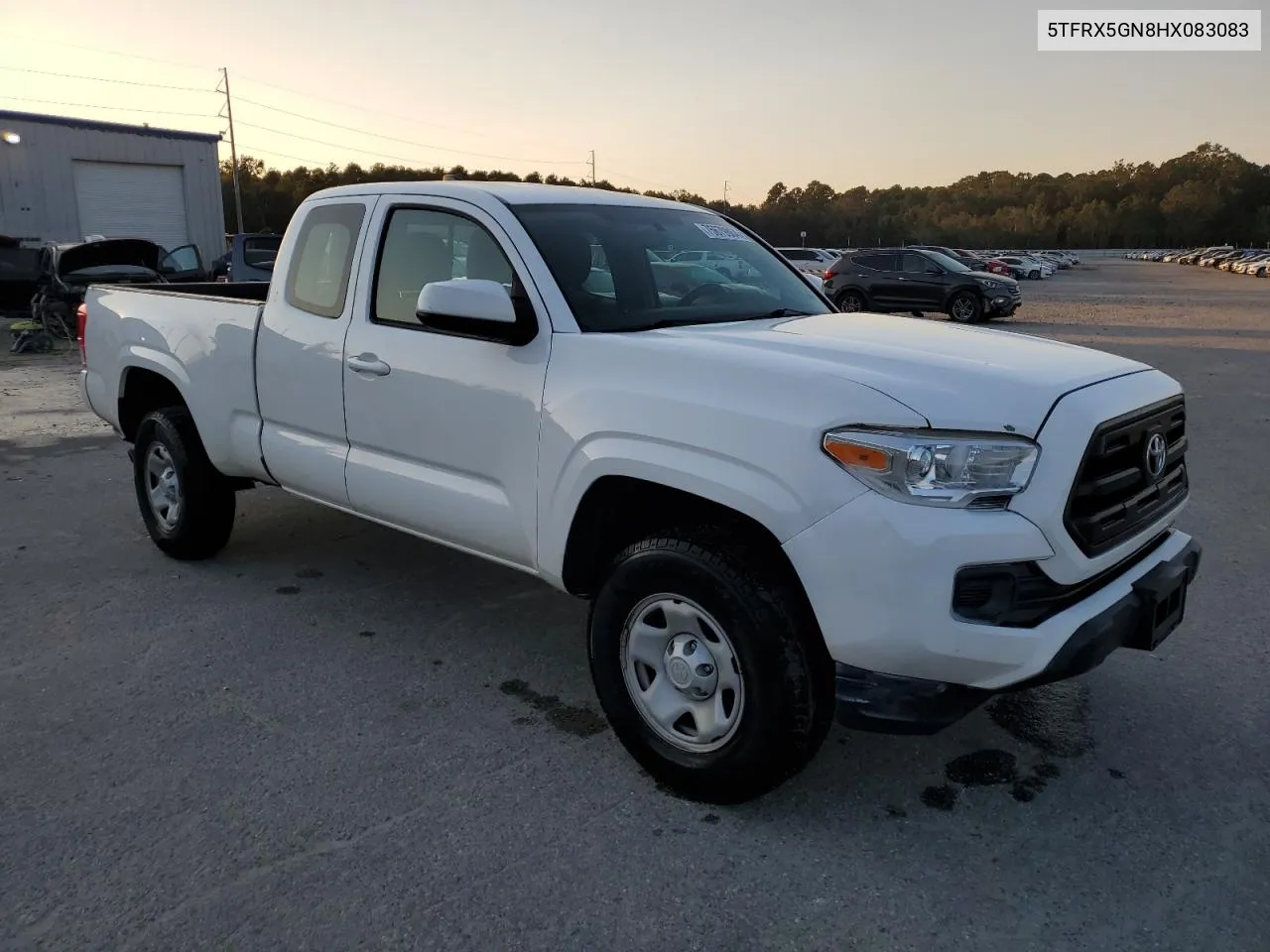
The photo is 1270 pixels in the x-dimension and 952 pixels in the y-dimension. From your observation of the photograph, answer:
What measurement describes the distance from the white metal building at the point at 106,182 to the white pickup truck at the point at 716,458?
26.0m

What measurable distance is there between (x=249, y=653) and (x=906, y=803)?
106 inches

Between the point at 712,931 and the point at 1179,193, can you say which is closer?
the point at 712,931

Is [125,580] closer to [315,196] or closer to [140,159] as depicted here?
[315,196]

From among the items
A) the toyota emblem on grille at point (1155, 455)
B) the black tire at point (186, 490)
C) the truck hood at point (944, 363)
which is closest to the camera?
the truck hood at point (944, 363)

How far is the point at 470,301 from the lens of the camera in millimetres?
3164

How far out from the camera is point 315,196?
174 inches

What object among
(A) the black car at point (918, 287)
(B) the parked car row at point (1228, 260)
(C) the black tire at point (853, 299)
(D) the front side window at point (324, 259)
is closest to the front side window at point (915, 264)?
(A) the black car at point (918, 287)

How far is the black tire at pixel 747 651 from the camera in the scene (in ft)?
8.76

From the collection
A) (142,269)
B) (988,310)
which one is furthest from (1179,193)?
(142,269)

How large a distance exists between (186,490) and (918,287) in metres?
18.9

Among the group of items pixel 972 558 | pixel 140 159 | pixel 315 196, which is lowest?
pixel 972 558

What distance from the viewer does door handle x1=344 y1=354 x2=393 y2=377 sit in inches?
149

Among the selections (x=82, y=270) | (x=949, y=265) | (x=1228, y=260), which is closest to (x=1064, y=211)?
(x=1228, y=260)

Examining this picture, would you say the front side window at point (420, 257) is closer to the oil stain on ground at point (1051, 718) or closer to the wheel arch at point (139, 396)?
the wheel arch at point (139, 396)
